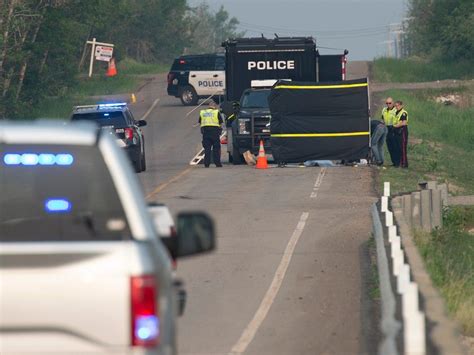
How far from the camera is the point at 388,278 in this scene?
11.7 m

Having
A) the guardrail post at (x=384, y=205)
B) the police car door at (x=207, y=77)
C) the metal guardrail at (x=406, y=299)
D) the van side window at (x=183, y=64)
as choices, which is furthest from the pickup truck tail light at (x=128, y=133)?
the van side window at (x=183, y=64)

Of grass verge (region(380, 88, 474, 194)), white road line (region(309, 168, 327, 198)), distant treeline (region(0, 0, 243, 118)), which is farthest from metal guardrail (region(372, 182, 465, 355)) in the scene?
distant treeline (region(0, 0, 243, 118))

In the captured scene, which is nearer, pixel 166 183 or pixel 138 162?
pixel 166 183

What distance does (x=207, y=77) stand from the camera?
176 ft

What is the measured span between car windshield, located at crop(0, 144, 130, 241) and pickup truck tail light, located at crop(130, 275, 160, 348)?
0.39 meters

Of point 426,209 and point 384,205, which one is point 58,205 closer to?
point 384,205

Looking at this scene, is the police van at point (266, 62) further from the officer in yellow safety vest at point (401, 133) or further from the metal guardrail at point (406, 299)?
the metal guardrail at point (406, 299)

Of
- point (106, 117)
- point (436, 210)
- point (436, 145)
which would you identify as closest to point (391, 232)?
point (436, 210)

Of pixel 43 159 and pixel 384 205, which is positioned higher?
pixel 43 159

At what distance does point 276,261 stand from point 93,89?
4842 centimetres

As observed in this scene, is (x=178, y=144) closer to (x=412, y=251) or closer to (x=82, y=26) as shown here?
(x=82, y=26)

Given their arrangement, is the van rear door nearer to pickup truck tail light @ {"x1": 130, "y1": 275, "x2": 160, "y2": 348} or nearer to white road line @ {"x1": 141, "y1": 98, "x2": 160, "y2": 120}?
white road line @ {"x1": 141, "y1": 98, "x2": 160, "y2": 120}

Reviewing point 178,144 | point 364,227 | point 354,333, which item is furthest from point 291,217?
point 178,144

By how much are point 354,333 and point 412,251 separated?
147 cm
